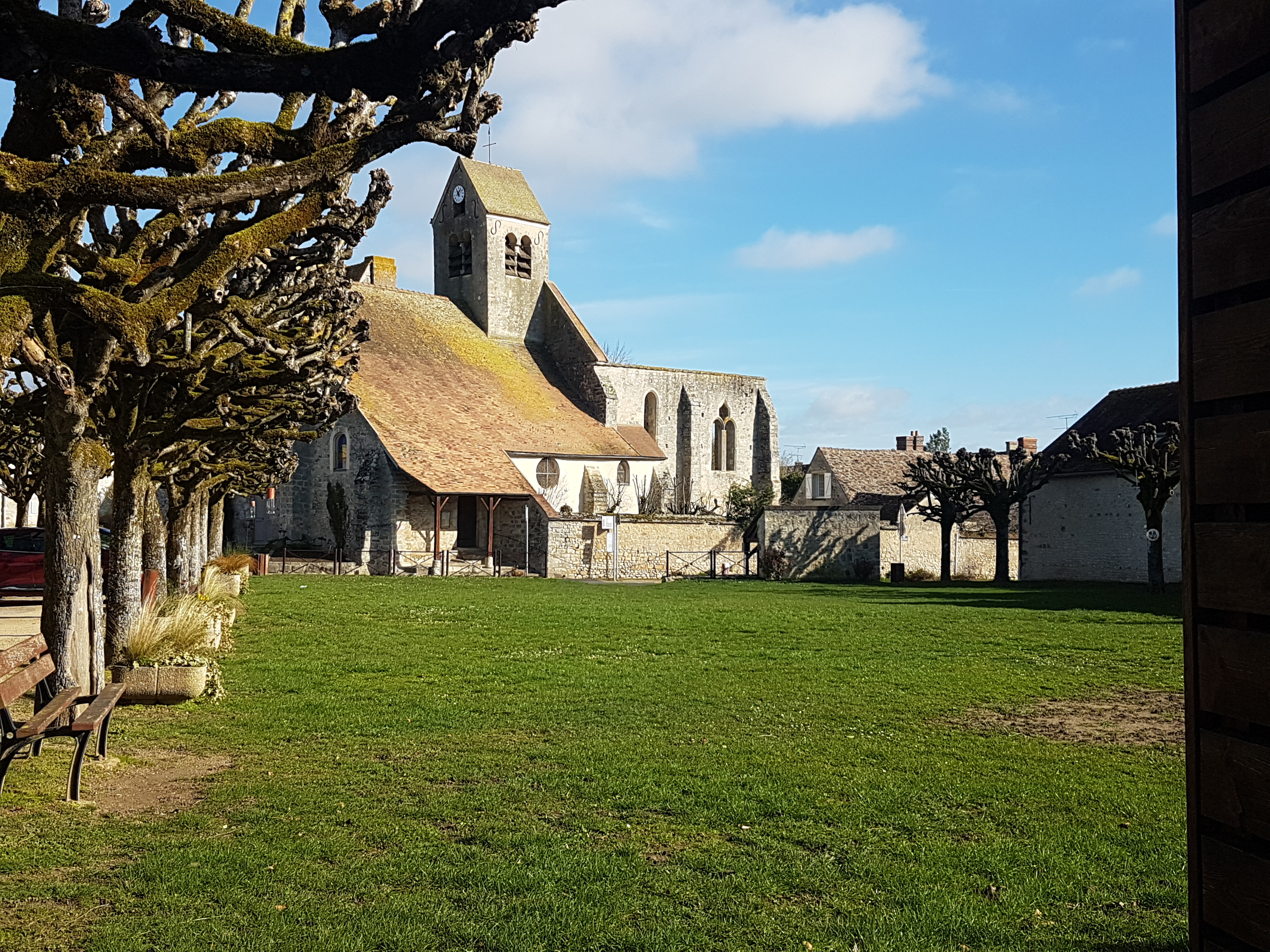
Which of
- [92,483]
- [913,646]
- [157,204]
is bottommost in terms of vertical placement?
[913,646]

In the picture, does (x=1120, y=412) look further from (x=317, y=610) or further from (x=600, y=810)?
(x=600, y=810)

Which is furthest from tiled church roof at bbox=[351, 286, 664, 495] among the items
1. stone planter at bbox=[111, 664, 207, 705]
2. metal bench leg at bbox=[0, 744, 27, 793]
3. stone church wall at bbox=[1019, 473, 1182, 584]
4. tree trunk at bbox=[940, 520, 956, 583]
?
metal bench leg at bbox=[0, 744, 27, 793]

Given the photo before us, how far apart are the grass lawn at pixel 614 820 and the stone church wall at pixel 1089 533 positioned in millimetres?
21798

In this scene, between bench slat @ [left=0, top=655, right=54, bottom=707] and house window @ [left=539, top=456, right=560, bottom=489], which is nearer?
bench slat @ [left=0, top=655, right=54, bottom=707]

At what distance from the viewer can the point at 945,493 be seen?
33.6 meters

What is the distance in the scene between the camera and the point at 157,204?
6.55 m

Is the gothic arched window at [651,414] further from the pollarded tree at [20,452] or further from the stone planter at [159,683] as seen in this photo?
the stone planter at [159,683]

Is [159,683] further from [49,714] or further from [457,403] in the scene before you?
[457,403]

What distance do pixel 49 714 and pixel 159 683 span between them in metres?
3.65

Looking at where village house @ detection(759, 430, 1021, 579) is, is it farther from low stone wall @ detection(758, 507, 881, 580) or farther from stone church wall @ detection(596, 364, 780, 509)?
stone church wall @ detection(596, 364, 780, 509)

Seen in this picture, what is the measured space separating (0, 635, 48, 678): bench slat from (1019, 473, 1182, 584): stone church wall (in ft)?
98.8

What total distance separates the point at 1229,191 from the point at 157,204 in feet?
19.1

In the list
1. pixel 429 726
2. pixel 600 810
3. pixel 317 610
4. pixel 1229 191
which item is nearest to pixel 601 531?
pixel 317 610

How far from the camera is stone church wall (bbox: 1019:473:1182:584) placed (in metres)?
32.9
